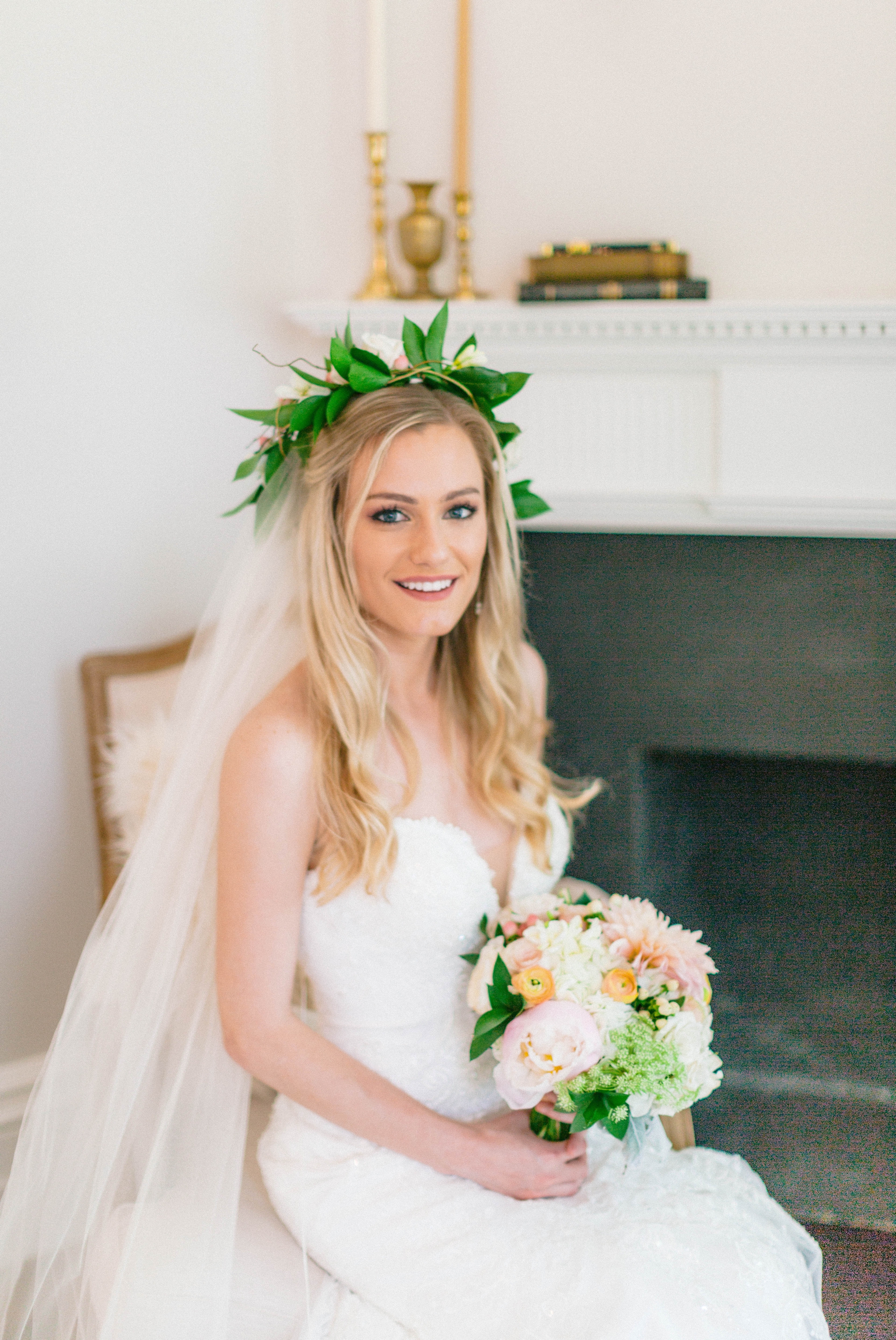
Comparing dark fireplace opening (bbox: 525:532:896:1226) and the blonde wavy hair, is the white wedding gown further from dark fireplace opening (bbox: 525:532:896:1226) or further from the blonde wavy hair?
dark fireplace opening (bbox: 525:532:896:1226)

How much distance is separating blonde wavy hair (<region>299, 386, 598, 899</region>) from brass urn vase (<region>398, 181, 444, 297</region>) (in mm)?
738

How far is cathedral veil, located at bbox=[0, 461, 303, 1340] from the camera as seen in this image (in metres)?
1.37

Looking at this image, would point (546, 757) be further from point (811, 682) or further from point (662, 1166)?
point (662, 1166)

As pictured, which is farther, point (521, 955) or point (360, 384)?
point (360, 384)

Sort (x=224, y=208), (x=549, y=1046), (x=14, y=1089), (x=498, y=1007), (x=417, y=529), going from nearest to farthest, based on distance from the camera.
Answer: (x=549, y=1046)
(x=498, y=1007)
(x=417, y=529)
(x=14, y=1089)
(x=224, y=208)

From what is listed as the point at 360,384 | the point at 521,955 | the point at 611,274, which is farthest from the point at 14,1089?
the point at 611,274

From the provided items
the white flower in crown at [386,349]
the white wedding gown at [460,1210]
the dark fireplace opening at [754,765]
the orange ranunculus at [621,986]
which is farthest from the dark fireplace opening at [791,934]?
the white flower in crown at [386,349]

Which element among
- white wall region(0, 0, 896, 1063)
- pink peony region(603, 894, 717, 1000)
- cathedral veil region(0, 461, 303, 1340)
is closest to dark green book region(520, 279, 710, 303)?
white wall region(0, 0, 896, 1063)

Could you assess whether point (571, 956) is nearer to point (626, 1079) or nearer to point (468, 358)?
→ point (626, 1079)

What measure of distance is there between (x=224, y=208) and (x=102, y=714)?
110cm

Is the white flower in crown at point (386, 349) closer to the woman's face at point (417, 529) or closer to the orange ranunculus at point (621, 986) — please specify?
the woman's face at point (417, 529)

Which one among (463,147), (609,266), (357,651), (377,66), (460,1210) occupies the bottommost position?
(460,1210)

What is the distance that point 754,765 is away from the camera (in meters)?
2.31

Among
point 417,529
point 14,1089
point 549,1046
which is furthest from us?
point 14,1089
